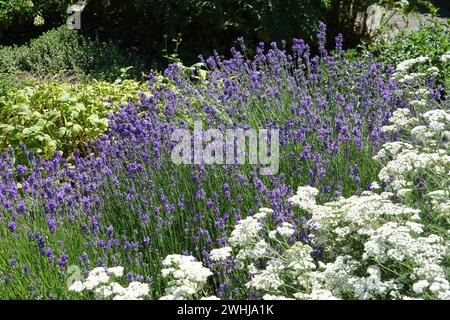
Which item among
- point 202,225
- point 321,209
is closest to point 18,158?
point 202,225

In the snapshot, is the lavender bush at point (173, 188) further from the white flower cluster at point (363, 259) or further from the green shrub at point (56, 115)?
the green shrub at point (56, 115)

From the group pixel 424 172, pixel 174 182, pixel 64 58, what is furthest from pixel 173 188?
pixel 64 58

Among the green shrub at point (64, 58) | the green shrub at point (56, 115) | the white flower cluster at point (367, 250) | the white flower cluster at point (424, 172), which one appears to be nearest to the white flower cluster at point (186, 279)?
the white flower cluster at point (367, 250)

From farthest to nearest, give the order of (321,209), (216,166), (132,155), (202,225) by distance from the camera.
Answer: (132,155)
(216,166)
(202,225)
(321,209)

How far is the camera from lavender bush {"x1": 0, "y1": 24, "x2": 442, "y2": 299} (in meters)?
3.46

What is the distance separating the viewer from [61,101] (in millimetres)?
5473

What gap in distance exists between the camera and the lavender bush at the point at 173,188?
346cm

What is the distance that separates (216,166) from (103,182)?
66cm

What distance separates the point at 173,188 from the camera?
4.03 meters

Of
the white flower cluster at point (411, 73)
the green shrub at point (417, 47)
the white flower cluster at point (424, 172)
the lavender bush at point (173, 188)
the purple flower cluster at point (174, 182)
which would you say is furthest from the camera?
the green shrub at point (417, 47)

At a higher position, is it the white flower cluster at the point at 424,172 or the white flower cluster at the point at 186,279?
the white flower cluster at the point at 424,172

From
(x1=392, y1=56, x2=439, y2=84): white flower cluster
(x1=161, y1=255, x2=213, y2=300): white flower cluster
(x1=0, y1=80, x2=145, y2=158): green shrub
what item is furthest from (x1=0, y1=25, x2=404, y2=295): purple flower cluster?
(x1=0, y1=80, x2=145, y2=158): green shrub

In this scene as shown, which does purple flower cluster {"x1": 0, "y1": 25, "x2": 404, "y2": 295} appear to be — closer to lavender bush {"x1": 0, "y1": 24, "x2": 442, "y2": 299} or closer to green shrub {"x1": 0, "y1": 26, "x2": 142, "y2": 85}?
lavender bush {"x1": 0, "y1": 24, "x2": 442, "y2": 299}

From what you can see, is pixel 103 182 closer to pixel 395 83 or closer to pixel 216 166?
pixel 216 166
